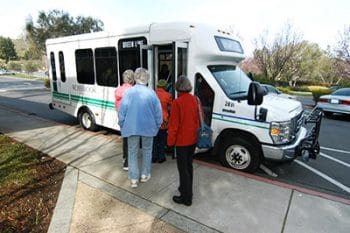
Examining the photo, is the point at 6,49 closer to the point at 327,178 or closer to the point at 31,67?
the point at 31,67

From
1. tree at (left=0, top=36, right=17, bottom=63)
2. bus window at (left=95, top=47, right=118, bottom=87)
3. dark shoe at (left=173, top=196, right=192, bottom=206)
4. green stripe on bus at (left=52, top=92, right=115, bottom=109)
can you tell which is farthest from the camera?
tree at (left=0, top=36, right=17, bottom=63)

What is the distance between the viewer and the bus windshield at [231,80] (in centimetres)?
502

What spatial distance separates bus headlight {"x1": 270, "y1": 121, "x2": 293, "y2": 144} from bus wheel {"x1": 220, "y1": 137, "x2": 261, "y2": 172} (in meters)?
0.42

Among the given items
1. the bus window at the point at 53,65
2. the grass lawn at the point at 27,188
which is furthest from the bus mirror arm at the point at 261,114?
the bus window at the point at 53,65

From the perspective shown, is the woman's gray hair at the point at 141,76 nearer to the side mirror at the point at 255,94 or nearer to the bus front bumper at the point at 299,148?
the side mirror at the point at 255,94

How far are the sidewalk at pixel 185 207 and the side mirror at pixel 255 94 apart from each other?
139 centimetres

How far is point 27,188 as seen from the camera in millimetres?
4172

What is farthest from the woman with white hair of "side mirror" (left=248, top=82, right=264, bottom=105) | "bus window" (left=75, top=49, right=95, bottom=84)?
"bus window" (left=75, top=49, right=95, bottom=84)

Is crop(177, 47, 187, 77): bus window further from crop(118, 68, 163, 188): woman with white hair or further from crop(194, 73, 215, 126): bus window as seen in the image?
crop(118, 68, 163, 188): woman with white hair

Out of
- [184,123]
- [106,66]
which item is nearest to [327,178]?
[184,123]

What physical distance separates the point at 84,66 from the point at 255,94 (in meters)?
5.19

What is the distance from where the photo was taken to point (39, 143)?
6535mm

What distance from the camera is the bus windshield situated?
502 centimetres

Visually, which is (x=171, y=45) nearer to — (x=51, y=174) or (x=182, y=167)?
(x=182, y=167)
